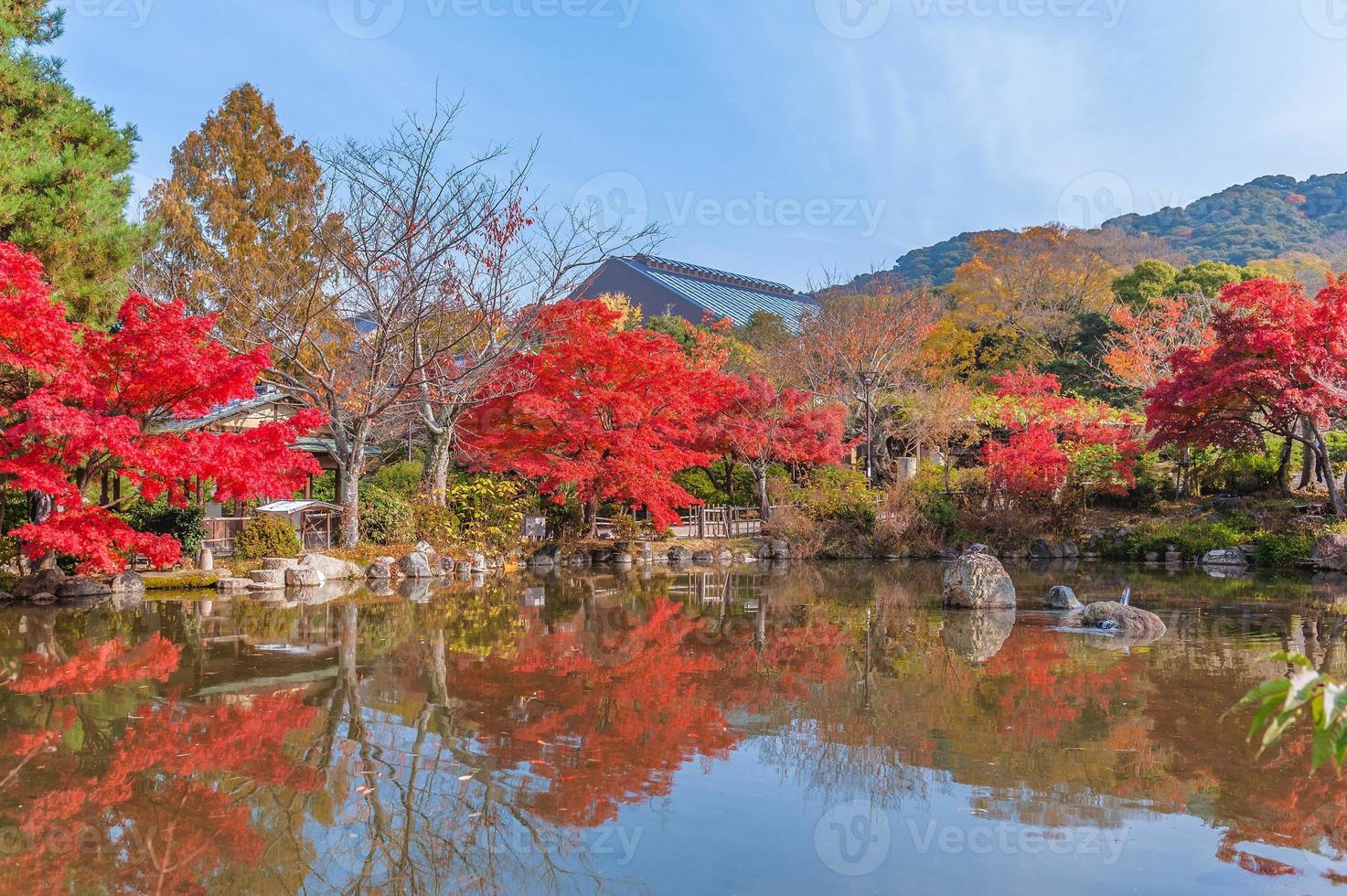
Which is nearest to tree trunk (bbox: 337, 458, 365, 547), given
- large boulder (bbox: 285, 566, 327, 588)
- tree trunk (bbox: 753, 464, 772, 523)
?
large boulder (bbox: 285, 566, 327, 588)

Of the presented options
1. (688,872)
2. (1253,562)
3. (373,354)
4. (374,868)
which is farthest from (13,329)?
(1253,562)

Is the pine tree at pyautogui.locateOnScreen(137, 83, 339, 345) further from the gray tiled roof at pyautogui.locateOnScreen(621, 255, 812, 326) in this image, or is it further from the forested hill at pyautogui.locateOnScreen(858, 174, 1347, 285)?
the forested hill at pyautogui.locateOnScreen(858, 174, 1347, 285)

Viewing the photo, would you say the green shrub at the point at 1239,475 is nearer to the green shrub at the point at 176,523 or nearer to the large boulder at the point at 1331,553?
the large boulder at the point at 1331,553

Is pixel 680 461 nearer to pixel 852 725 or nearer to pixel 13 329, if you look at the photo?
pixel 13 329

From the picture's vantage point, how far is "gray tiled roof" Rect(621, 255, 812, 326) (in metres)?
35.9

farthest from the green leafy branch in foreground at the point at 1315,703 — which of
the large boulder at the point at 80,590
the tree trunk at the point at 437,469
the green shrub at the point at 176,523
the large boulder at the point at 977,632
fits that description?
the tree trunk at the point at 437,469

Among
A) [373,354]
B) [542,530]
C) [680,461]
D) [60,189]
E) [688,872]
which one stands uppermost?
[60,189]

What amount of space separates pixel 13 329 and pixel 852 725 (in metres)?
9.30

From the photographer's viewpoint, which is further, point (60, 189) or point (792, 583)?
point (792, 583)

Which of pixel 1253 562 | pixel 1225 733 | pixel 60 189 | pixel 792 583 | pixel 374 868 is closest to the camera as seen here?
pixel 374 868

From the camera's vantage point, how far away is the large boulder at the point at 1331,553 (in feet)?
48.4

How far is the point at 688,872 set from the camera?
379 cm

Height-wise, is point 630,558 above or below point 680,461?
below

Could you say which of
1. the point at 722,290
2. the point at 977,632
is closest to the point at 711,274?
the point at 722,290
